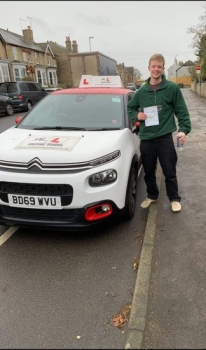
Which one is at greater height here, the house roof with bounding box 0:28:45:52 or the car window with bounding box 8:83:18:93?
the house roof with bounding box 0:28:45:52

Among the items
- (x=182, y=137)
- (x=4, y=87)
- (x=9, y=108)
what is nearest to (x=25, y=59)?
(x=4, y=87)

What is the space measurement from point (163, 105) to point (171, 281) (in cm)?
196

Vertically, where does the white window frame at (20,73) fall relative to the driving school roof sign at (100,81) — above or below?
above

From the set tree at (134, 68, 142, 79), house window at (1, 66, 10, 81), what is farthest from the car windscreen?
tree at (134, 68, 142, 79)

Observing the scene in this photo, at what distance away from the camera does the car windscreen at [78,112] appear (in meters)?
4.04

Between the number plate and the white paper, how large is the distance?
4.69 feet

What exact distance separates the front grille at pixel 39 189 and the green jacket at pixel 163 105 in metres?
1.29

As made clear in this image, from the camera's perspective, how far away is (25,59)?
34781 millimetres

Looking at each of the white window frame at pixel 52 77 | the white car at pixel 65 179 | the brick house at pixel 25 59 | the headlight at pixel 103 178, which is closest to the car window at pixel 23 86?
the brick house at pixel 25 59

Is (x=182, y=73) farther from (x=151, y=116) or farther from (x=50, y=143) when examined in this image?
(x=50, y=143)

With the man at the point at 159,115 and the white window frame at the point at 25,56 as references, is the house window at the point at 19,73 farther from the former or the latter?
the man at the point at 159,115

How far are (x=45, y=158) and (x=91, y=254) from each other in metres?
1.11

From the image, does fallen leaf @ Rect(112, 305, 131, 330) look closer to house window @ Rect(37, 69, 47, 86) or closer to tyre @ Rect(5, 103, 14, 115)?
tyre @ Rect(5, 103, 14, 115)

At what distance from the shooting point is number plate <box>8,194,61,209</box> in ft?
10.0
